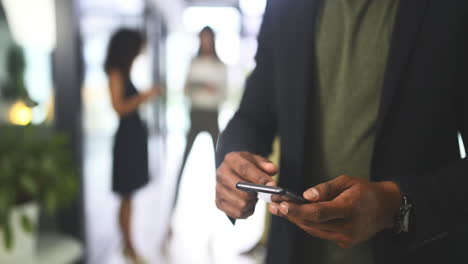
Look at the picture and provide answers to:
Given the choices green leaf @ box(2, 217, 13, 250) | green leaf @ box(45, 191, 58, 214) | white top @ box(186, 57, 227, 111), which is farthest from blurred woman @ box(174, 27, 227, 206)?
green leaf @ box(45, 191, 58, 214)

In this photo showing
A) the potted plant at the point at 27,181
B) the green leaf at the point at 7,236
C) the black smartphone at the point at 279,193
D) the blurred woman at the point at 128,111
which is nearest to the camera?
the black smartphone at the point at 279,193

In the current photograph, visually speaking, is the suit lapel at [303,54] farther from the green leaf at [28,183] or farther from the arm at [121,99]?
the green leaf at [28,183]

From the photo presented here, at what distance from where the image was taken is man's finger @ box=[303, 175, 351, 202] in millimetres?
173

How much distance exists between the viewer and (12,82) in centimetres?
112

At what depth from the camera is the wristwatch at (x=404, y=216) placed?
0.61ft

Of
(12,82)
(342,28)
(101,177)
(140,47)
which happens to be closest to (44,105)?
(12,82)

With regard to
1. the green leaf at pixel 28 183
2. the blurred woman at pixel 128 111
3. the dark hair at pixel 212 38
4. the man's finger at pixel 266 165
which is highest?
the dark hair at pixel 212 38

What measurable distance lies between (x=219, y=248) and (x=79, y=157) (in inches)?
46.4

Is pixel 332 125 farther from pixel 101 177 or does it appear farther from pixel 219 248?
pixel 101 177

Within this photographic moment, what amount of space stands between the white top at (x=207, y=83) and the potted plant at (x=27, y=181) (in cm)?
80

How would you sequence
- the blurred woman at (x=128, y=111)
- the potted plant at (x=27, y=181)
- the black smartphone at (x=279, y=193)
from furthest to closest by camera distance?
the potted plant at (x=27, y=181)
the blurred woman at (x=128, y=111)
the black smartphone at (x=279, y=193)

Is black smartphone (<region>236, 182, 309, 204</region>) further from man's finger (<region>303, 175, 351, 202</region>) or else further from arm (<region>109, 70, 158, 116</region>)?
arm (<region>109, 70, 158, 116</region>)

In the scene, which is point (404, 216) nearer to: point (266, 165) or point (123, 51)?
point (266, 165)

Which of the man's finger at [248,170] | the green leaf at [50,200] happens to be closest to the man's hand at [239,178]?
the man's finger at [248,170]
